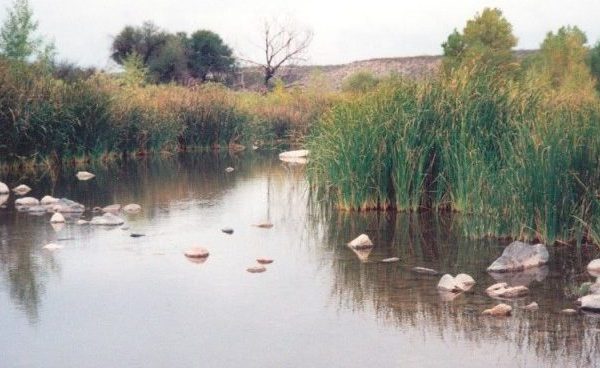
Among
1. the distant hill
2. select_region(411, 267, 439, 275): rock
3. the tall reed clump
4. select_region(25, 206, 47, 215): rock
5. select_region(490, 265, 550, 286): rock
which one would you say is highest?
the distant hill

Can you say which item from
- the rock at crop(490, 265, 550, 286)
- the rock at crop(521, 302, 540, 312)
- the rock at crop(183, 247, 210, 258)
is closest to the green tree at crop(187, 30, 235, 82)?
the rock at crop(183, 247, 210, 258)

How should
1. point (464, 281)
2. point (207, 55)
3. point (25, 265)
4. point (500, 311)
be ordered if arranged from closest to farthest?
point (500, 311) → point (464, 281) → point (25, 265) → point (207, 55)

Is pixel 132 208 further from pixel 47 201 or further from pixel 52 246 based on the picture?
pixel 52 246

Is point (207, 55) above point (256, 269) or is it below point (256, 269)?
above

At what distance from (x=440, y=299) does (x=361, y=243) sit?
252 centimetres

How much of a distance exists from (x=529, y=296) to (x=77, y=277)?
3.98 meters

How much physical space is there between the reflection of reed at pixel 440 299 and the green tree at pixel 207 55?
4926cm

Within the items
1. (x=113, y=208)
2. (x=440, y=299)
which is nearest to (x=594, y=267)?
(x=440, y=299)

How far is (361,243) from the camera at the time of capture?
928cm

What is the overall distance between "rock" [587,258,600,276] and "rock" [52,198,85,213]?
7388mm

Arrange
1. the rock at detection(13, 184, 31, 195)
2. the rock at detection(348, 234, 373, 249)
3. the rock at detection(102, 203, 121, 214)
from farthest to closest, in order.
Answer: the rock at detection(13, 184, 31, 195) → the rock at detection(102, 203, 121, 214) → the rock at detection(348, 234, 373, 249)

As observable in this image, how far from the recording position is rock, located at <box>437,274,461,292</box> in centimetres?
713

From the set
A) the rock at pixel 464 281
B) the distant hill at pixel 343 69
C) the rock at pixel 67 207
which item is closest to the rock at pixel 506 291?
the rock at pixel 464 281

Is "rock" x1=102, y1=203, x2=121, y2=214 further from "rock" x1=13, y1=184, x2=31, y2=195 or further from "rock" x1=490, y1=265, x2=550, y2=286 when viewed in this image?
"rock" x1=490, y1=265, x2=550, y2=286
